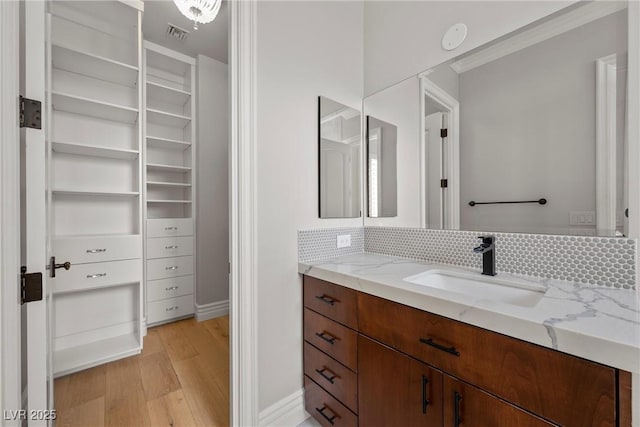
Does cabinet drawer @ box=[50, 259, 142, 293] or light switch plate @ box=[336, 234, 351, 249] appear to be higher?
light switch plate @ box=[336, 234, 351, 249]

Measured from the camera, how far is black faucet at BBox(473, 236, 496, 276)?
3.75 feet

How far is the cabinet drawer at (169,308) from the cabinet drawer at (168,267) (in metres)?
0.26

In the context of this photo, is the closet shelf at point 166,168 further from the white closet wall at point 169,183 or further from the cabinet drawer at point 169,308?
the cabinet drawer at point 169,308

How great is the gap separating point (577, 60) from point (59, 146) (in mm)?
3159

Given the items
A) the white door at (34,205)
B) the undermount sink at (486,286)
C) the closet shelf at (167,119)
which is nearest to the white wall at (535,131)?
the undermount sink at (486,286)

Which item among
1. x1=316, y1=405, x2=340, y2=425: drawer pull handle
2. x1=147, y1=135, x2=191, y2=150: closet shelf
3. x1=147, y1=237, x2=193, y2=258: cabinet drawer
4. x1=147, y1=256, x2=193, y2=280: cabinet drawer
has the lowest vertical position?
x1=316, y1=405, x2=340, y2=425: drawer pull handle

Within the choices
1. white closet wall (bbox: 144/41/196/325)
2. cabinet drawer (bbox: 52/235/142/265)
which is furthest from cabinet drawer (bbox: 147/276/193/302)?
cabinet drawer (bbox: 52/235/142/265)

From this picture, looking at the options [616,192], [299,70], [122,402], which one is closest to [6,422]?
[122,402]

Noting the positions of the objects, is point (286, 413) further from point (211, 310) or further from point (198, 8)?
point (198, 8)

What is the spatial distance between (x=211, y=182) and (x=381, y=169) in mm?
1965

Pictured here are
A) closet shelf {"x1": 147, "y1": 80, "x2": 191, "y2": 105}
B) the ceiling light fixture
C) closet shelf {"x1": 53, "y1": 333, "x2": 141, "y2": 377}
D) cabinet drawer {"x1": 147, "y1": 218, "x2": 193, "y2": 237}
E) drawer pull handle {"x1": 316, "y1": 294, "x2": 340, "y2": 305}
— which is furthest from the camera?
closet shelf {"x1": 147, "y1": 80, "x2": 191, "y2": 105}

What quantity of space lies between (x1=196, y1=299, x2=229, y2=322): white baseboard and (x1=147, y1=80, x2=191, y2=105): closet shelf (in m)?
2.27

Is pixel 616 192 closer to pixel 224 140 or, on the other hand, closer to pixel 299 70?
pixel 299 70

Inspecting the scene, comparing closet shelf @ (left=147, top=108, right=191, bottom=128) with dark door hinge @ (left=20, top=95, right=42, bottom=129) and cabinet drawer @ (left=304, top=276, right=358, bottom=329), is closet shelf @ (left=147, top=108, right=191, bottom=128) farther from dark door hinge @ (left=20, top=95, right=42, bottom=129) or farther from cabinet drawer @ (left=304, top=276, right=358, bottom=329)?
cabinet drawer @ (left=304, top=276, right=358, bottom=329)
